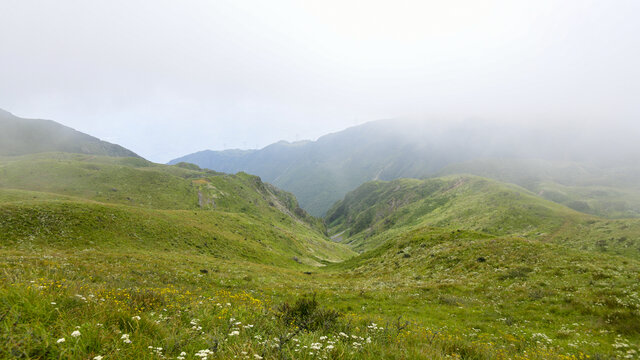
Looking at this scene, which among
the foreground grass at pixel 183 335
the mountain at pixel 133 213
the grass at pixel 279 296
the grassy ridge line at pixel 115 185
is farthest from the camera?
the grassy ridge line at pixel 115 185

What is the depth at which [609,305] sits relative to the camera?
14.6 meters

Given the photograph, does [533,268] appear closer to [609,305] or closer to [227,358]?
[609,305]

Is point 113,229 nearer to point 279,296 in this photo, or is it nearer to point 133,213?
point 133,213

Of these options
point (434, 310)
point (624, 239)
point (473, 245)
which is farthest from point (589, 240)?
point (434, 310)

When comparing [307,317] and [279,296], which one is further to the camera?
[279,296]

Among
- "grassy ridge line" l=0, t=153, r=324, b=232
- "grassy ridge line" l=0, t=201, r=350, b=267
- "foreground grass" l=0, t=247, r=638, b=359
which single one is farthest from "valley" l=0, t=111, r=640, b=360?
"grassy ridge line" l=0, t=153, r=324, b=232

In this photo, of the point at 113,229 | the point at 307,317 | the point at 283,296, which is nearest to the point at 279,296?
the point at 283,296

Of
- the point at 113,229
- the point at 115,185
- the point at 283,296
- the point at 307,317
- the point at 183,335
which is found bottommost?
the point at 283,296

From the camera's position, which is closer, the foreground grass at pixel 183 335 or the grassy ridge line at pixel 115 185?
the foreground grass at pixel 183 335

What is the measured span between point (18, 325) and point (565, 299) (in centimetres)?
2561

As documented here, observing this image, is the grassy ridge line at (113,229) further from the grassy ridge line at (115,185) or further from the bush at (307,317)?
the grassy ridge line at (115,185)

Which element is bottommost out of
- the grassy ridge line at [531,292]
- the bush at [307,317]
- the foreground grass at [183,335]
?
the grassy ridge line at [531,292]

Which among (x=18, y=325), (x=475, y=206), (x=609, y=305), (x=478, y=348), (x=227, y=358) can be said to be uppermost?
(x=18, y=325)

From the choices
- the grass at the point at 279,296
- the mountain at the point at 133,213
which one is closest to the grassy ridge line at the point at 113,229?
the mountain at the point at 133,213
